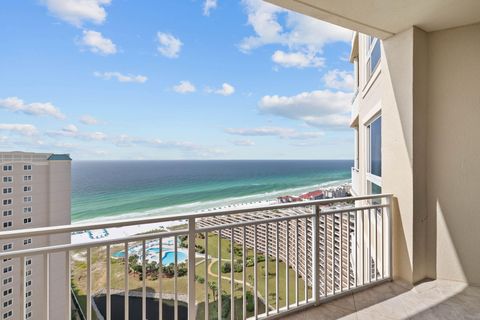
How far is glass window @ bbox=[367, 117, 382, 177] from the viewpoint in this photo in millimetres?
4005

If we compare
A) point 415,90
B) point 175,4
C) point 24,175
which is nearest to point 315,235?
point 415,90

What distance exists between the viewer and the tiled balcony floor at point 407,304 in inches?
84.4

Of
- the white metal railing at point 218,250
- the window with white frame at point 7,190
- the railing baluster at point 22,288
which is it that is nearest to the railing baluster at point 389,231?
the white metal railing at point 218,250

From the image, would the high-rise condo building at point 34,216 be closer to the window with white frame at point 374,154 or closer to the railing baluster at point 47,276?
the railing baluster at point 47,276

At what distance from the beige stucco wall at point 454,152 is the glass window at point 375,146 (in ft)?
3.85

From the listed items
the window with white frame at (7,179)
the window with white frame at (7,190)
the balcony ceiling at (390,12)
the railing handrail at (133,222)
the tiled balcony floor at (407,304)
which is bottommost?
the tiled balcony floor at (407,304)

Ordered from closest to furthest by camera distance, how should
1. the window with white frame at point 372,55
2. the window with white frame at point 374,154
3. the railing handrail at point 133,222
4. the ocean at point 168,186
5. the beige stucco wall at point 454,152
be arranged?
the railing handrail at point 133,222, the beige stucco wall at point 454,152, the window with white frame at point 374,154, the window with white frame at point 372,55, the ocean at point 168,186

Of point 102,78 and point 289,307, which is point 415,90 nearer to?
point 289,307

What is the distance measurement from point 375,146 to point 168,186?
23.9 m

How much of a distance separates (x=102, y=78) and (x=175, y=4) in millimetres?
13365

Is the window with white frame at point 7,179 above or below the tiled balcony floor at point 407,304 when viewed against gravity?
above

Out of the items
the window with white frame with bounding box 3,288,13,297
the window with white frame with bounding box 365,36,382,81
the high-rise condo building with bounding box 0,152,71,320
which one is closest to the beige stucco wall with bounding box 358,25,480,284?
the window with white frame with bounding box 365,36,382,81

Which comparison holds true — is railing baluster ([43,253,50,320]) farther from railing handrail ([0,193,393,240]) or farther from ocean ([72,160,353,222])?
ocean ([72,160,353,222])

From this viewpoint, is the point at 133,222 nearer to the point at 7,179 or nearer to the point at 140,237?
the point at 140,237
